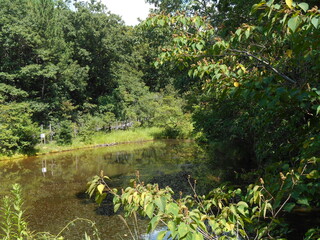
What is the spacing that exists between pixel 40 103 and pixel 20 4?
7168mm

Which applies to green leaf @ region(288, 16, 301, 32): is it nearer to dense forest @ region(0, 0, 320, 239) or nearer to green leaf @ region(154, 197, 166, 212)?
dense forest @ region(0, 0, 320, 239)

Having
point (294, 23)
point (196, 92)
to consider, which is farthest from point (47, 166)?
point (294, 23)

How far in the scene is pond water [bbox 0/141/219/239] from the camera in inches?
243

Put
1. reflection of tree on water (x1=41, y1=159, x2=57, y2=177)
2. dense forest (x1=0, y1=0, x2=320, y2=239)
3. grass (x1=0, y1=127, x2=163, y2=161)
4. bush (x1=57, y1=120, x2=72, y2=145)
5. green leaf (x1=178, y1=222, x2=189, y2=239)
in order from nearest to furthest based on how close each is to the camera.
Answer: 1. green leaf (x1=178, y1=222, x2=189, y2=239)
2. dense forest (x1=0, y1=0, x2=320, y2=239)
3. reflection of tree on water (x1=41, y1=159, x2=57, y2=177)
4. grass (x1=0, y1=127, x2=163, y2=161)
5. bush (x1=57, y1=120, x2=72, y2=145)

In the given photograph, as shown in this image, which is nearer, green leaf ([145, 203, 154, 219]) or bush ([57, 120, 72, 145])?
green leaf ([145, 203, 154, 219])

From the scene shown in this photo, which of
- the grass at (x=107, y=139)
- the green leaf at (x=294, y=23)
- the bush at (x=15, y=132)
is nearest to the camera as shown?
the green leaf at (x=294, y=23)

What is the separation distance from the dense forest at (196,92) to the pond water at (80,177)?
3.55ft

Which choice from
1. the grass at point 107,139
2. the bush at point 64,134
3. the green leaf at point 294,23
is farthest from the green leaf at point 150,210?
the bush at point 64,134

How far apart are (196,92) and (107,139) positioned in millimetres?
10642

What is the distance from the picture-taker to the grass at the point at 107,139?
15.8 m

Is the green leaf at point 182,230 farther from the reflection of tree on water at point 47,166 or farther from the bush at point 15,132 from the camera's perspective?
the bush at point 15,132

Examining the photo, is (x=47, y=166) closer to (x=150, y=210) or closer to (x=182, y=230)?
(x=150, y=210)

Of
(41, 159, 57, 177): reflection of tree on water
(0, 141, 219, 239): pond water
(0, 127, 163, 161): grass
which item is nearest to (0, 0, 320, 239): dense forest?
(0, 127, 163, 161): grass

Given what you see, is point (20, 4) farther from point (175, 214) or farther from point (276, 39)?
point (175, 214)
